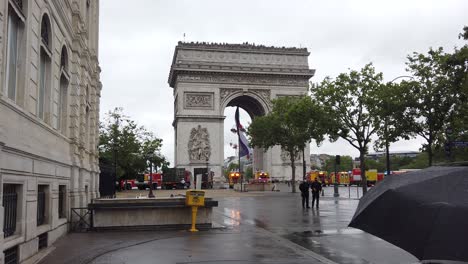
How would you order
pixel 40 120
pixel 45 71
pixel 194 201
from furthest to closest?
1. pixel 194 201
2. pixel 45 71
3. pixel 40 120

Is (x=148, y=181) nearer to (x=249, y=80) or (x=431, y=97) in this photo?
(x=249, y=80)

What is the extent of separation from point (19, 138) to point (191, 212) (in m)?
8.95

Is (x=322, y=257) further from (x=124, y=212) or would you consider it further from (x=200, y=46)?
(x=200, y=46)

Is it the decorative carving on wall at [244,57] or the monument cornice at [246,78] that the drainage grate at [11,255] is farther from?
the decorative carving on wall at [244,57]

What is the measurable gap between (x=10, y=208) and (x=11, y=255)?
841mm

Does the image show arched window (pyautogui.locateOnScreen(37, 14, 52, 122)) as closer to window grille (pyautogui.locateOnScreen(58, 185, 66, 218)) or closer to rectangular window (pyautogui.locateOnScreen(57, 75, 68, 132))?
rectangular window (pyautogui.locateOnScreen(57, 75, 68, 132))

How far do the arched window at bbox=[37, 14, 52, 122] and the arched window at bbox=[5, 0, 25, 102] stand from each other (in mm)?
2194

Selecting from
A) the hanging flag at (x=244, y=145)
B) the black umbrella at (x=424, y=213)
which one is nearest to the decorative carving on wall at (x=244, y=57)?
the hanging flag at (x=244, y=145)

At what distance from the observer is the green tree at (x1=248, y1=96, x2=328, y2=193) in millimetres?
43594

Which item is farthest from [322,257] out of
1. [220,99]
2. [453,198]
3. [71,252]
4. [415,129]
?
[220,99]

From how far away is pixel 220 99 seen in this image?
249 ft

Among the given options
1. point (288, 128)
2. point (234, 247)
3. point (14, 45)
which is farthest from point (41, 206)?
point (288, 128)

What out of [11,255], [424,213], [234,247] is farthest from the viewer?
[234,247]

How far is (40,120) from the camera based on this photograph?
11.5m
